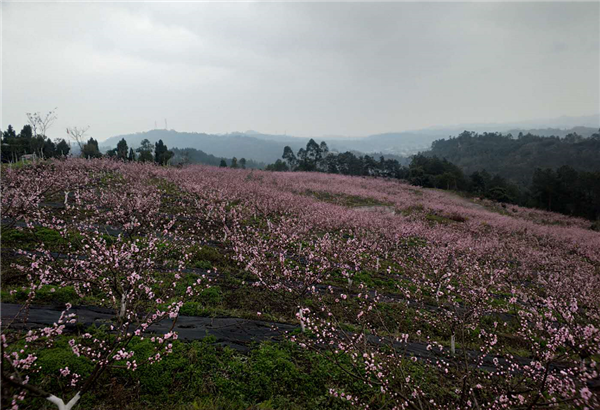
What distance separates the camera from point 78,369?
6438mm

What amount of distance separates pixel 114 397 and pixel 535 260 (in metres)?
27.9

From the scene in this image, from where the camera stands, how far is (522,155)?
10831 cm

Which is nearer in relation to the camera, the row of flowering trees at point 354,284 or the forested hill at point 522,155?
the row of flowering trees at point 354,284

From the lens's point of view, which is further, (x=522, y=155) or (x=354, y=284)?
(x=522, y=155)

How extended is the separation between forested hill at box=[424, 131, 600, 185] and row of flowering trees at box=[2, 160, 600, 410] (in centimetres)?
7723

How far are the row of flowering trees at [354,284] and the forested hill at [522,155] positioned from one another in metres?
77.2

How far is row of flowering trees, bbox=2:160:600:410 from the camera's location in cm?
649

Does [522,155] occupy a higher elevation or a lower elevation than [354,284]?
higher

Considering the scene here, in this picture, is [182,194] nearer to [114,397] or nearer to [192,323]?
[192,323]

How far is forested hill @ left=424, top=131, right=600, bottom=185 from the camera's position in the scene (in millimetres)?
87125

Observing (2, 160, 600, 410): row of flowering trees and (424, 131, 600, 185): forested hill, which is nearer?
(2, 160, 600, 410): row of flowering trees

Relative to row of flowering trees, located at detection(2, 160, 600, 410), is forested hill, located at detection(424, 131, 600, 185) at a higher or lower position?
higher

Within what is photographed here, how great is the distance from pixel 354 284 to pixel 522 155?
133757 millimetres

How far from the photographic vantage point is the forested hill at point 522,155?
8712 cm
